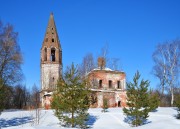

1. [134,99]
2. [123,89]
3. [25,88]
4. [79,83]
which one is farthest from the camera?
[25,88]

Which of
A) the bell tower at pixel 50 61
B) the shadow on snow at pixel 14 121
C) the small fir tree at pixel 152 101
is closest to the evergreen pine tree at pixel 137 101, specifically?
the small fir tree at pixel 152 101

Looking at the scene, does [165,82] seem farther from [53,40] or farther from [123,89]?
[53,40]

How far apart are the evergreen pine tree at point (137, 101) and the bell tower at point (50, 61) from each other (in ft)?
59.7

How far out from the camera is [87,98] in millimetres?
19969

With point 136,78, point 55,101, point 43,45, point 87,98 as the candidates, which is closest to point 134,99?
point 136,78

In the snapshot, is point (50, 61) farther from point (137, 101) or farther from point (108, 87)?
point (137, 101)

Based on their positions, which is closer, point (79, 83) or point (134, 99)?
point (79, 83)

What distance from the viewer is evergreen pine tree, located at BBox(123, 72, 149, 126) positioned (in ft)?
67.8

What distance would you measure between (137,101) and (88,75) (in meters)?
17.4

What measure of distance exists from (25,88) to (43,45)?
29.9 meters

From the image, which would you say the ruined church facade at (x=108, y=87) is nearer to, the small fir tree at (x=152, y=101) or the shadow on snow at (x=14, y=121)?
the small fir tree at (x=152, y=101)

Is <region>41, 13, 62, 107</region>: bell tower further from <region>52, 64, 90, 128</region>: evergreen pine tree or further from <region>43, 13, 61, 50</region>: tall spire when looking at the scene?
<region>52, 64, 90, 128</region>: evergreen pine tree

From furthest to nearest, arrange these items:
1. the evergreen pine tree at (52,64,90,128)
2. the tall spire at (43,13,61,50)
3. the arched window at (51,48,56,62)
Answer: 1. the arched window at (51,48,56,62)
2. the tall spire at (43,13,61,50)
3. the evergreen pine tree at (52,64,90,128)

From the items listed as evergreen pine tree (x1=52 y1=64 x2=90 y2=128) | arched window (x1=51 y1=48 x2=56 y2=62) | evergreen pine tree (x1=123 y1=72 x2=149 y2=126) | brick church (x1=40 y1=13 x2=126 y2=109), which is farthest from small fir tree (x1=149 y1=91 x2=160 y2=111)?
arched window (x1=51 y1=48 x2=56 y2=62)
